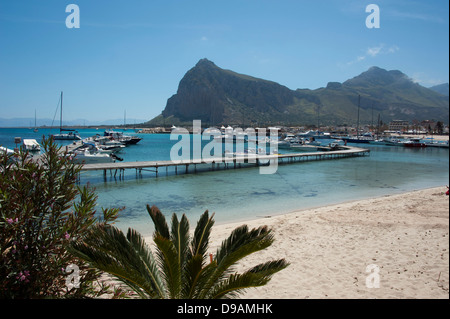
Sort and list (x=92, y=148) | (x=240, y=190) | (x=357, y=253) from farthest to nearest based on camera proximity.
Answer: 1. (x=92, y=148)
2. (x=240, y=190)
3. (x=357, y=253)

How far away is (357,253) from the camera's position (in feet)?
26.4

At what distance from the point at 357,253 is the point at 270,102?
179 meters

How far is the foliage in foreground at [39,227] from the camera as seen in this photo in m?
3.42

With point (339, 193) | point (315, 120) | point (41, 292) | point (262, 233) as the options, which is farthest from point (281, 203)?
point (315, 120)

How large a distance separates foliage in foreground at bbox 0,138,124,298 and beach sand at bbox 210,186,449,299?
3.22m

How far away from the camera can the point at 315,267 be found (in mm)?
7273

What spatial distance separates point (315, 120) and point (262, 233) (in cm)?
16619

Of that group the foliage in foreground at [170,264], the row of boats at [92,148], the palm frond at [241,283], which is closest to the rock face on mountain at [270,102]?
the row of boats at [92,148]

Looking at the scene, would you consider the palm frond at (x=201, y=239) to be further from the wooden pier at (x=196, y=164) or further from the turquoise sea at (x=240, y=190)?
the wooden pier at (x=196, y=164)

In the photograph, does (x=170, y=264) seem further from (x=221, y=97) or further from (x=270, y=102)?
(x=270, y=102)

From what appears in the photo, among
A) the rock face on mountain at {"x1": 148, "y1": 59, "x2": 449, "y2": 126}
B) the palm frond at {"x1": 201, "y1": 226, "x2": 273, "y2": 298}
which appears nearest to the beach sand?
the palm frond at {"x1": 201, "y1": 226, "x2": 273, "y2": 298}

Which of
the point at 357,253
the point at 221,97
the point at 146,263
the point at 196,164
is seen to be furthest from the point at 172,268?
the point at 221,97

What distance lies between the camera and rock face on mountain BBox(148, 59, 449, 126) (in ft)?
525

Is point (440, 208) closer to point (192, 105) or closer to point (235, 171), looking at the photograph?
point (235, 171)
